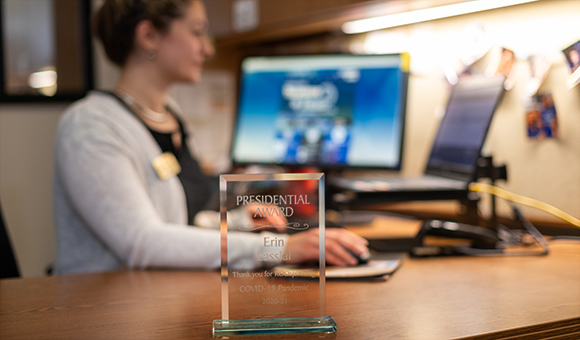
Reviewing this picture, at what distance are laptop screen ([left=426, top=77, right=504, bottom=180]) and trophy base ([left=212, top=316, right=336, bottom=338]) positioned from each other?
695 millimetres

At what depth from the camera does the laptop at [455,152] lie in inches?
46.9

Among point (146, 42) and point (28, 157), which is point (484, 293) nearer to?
point (146, 42)

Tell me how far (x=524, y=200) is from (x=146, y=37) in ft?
3.46

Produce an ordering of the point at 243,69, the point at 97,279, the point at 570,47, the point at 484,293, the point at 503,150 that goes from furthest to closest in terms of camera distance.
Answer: the point at 243,69, the point at 503,150, the point at 570,47, the point at 97,279, the point at 484,293

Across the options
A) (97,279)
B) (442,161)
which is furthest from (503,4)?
(97,279)

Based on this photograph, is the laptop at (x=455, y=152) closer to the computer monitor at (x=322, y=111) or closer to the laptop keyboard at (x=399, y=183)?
the laptop keyboard at (x=399, y=183)

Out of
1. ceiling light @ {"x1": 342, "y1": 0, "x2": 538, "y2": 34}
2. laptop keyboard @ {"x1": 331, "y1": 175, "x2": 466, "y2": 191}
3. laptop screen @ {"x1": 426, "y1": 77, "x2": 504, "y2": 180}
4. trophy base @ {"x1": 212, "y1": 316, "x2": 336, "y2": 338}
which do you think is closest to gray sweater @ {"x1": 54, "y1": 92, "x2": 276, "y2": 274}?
trophy base @ {"x1": 212, "y1": 316, "x2": 336, "y2": 338}

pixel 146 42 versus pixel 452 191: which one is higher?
pixel 146 42

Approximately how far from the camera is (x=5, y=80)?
7.44ft

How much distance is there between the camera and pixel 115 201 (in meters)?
1.04

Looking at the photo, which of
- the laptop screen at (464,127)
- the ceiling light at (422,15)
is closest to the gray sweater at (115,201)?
the laptop screen at (464,127)

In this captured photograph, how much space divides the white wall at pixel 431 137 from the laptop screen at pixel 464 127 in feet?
0.39

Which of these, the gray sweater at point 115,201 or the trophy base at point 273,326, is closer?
the trophy base at point 273,326

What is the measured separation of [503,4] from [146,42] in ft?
3.16
